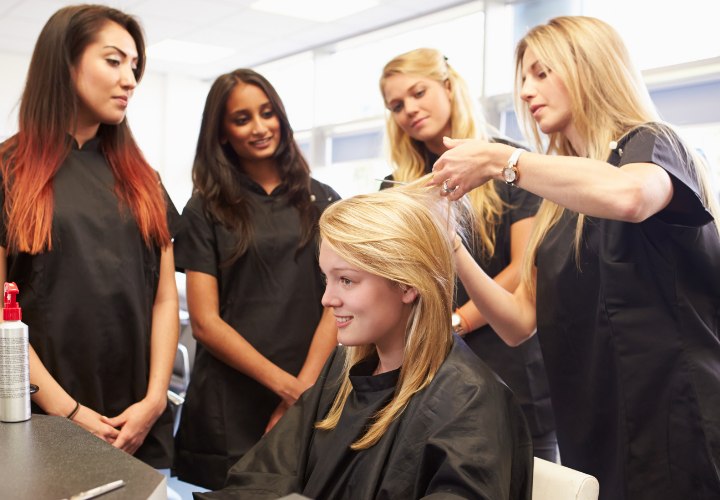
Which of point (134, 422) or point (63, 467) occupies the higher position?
point (63, 467)

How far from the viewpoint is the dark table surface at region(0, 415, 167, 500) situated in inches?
41.3

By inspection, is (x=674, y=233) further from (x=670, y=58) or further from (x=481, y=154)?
(x=670, y=58)

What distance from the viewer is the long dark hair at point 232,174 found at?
7.59ft

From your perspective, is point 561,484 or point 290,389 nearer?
point 561,484

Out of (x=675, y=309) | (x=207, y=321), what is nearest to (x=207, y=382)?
(x=207, y=321)

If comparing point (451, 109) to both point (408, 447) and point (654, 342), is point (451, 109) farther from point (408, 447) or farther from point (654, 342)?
point (408, 447)

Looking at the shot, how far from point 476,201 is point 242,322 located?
0.77m

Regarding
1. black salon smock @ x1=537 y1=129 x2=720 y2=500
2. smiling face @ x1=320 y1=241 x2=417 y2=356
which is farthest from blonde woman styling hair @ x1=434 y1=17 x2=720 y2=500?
smiling face @ x1=320 y1=241 x2=417 y2=356

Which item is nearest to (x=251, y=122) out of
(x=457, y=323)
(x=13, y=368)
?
(x=457, y=323)

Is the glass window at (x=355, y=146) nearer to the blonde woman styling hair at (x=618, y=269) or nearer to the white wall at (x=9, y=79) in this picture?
the white wall at (x=9, y=79)

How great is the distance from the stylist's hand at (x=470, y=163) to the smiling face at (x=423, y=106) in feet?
2.73

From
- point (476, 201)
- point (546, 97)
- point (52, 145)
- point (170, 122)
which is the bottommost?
point (476, 201)

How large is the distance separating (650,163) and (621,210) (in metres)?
0.13

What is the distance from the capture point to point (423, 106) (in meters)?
2.40
